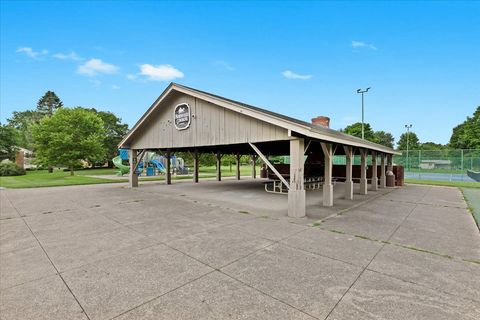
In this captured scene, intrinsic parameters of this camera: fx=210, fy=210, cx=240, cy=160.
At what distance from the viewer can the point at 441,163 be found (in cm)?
2398

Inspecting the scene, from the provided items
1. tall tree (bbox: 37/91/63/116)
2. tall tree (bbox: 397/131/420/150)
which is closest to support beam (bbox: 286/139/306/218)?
tall tree (bbox: 37/91/63/116)

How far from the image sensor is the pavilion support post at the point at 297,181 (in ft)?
23.0

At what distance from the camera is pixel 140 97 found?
Answer: 98.0 feet

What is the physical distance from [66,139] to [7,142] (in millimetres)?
29962

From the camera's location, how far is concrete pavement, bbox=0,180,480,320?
2.51 m

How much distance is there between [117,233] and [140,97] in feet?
95.0

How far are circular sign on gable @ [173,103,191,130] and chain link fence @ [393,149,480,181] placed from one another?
22.2 meters

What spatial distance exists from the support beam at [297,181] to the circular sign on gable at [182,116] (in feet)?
20.6

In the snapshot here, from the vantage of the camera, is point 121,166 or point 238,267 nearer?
point 238,267

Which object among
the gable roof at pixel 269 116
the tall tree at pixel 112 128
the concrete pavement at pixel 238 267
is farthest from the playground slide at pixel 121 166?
the tall tree at pixel 112 128

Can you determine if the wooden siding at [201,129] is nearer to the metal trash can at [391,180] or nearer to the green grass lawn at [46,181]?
the green grass lawn at [46,181]

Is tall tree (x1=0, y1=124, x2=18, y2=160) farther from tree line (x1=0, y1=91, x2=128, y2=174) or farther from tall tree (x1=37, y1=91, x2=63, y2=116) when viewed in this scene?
tall tree (x1=37, y1=91, x2=63, y2=116)

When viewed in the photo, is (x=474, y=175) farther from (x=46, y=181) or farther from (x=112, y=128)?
(x=112, y=128)

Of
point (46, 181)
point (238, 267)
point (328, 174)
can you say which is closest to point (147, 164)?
point (46, 181)
